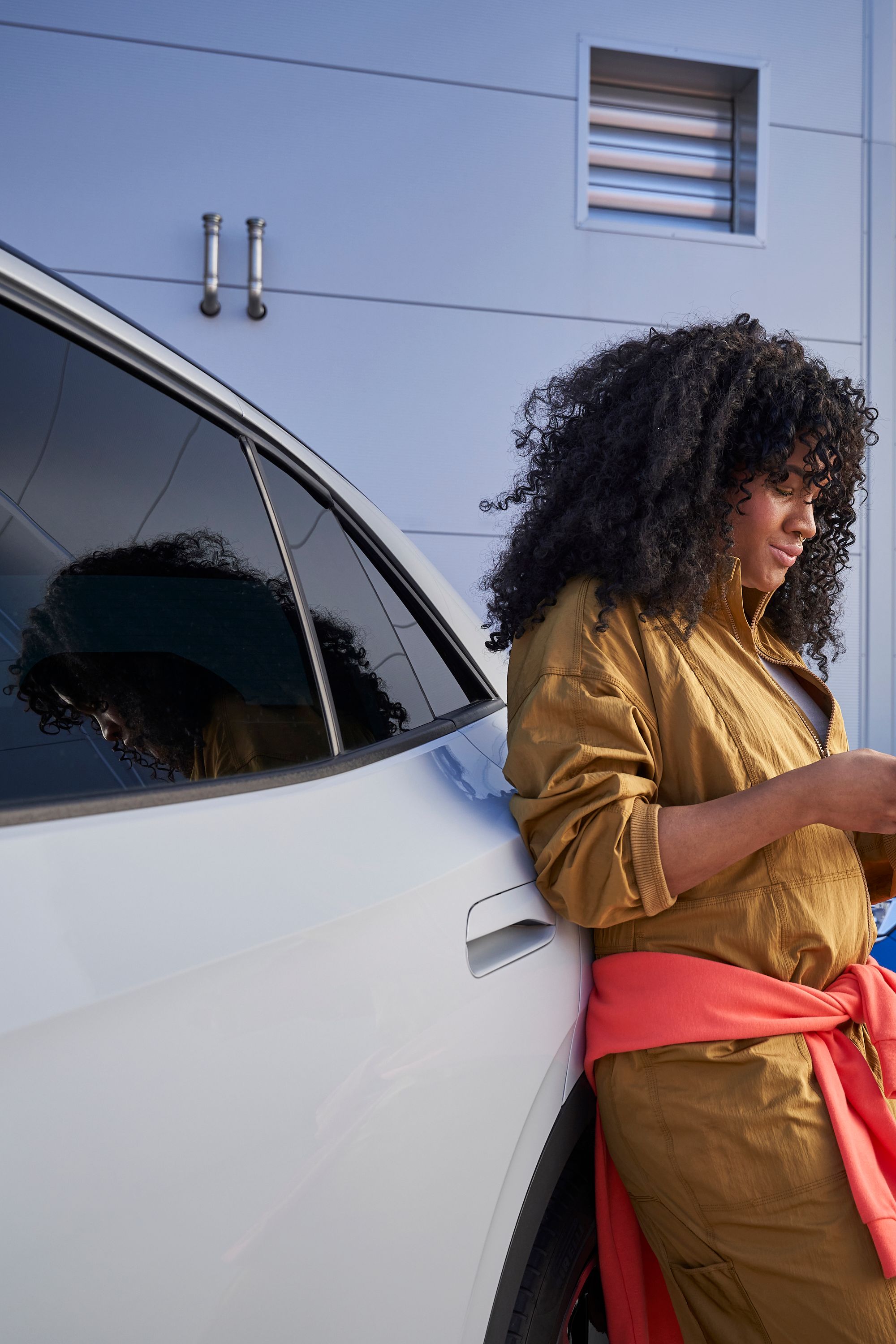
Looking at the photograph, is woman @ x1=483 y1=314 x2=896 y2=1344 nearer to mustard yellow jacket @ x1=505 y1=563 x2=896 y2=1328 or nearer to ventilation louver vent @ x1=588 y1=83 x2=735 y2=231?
mustard yellow jacket @ x1=505 y1=563 x2=896 y2=1328

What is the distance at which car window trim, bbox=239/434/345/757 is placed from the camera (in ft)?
3.57

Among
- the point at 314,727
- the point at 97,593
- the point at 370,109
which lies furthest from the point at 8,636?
the point at 370,109

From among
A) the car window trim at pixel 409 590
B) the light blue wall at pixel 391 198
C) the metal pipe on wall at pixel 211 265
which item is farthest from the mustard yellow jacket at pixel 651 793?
the metal pipe on wall at pixel 211 265

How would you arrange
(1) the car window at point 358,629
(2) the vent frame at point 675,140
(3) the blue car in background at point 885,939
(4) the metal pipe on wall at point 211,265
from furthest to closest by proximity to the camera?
1. (2) the vent frame at point 675,140
2. (4) the metal pipe on wall at point 211,265
3. (3) the blue car in background at point 885,939
4. (1) the car window at point 358,629

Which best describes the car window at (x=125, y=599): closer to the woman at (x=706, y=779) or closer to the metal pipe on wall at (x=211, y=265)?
the woman at (x=706, y=779)

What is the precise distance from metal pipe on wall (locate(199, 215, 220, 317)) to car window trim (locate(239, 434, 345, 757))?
3134mm

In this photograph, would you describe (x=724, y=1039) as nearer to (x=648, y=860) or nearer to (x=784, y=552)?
(x=648, y=860)

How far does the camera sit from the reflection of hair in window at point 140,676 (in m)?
0.81

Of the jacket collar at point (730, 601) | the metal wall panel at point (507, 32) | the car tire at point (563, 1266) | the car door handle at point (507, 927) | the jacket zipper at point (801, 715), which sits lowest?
the car tire at point (563, 1266)

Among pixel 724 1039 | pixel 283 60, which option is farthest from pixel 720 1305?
pixel 283 60

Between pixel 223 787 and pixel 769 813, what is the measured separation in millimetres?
606

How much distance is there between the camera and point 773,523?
4.39 feet

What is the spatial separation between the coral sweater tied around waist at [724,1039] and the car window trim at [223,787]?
0.38 m

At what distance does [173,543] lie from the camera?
965mm
